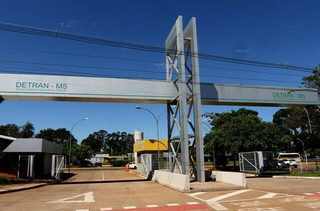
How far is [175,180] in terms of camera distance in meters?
16.6

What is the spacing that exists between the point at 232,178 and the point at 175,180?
3.59 metres

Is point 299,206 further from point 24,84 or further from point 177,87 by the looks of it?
point 24,84

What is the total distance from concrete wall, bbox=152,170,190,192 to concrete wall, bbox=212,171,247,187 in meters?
3.30

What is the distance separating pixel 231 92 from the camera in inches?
858

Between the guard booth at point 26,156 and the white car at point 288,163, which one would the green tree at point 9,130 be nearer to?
the guard booth at point 26,156

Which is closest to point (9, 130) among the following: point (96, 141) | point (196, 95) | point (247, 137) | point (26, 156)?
point (96, 141)

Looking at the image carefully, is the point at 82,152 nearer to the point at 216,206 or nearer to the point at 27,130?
the point at 27,130

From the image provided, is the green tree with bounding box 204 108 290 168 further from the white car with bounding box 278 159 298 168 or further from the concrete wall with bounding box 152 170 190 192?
the concrete wall with bounding box 152 170 190 192

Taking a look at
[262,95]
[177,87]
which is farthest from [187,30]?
[262,95]

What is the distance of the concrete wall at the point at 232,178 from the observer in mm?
15875

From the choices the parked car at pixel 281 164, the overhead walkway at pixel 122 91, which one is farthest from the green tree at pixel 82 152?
the overhead walkway at pixel 122 91

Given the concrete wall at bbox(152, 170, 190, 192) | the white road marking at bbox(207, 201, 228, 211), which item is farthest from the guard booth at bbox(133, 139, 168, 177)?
the white road marking at bbox(207, 201, 228, 211)

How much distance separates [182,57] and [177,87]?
242cm

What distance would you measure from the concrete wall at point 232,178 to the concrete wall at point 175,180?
3.30 meters
